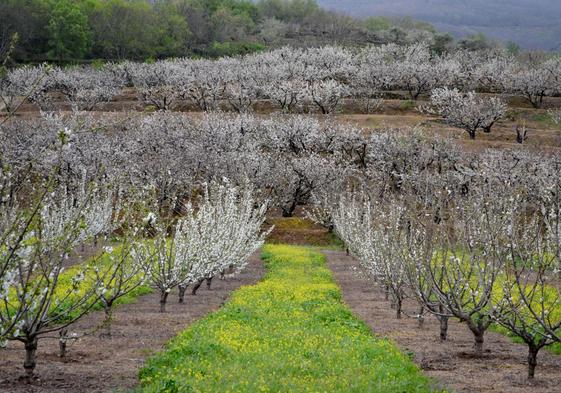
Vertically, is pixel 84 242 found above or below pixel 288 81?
below

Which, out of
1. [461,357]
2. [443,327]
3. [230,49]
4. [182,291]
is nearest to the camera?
[461,357]

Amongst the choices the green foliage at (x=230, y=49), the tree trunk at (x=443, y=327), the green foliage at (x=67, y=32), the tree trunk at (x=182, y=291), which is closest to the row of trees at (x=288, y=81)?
A: the green foliage at (x=67, y=32)

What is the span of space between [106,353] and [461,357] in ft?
24.2

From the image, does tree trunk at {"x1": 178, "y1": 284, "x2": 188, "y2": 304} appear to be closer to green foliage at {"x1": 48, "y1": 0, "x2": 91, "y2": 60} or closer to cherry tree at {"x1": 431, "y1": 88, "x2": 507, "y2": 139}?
cherry tree at {"x1": 431, "y1": 88, "x2": 507, "y2": 139}

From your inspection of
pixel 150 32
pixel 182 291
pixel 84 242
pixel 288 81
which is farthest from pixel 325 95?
pixel 84 242

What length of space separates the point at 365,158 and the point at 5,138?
27.5 metres

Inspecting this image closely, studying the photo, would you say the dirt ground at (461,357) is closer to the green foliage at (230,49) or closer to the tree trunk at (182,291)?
the tree trunk at (182,291)

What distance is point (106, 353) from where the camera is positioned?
14.3 m

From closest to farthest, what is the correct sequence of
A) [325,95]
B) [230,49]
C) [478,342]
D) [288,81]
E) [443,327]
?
[478,342]
[443,327]
[325,95]
[288,81]
[230,49]

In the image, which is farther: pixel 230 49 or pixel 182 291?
pixel 230 49

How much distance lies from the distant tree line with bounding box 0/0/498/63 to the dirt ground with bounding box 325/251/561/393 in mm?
71950

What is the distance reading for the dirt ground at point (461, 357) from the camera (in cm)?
1277

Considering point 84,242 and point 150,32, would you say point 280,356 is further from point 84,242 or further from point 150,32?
point 150,32

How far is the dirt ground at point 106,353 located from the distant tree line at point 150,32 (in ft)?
227
